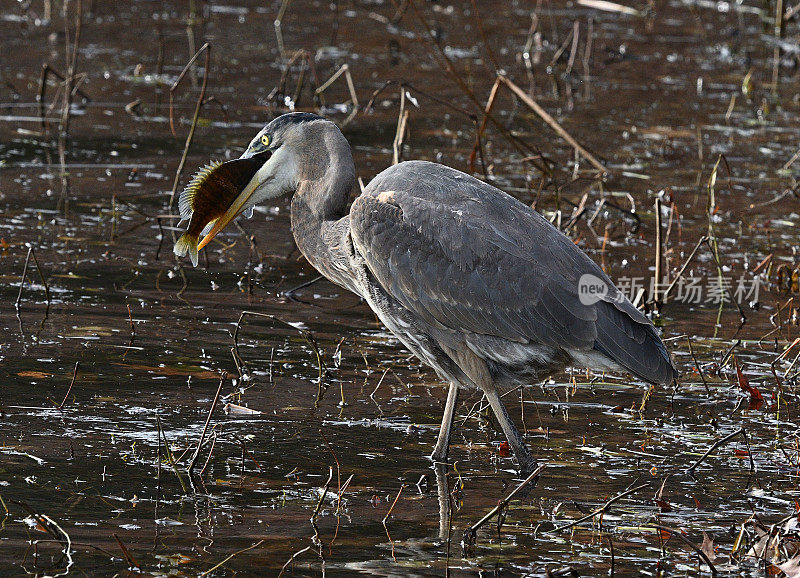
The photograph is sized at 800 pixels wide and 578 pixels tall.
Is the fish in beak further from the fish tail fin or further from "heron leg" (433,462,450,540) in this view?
"heron leg" (433,462,450,540)

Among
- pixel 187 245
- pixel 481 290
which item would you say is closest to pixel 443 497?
pixel 481 290

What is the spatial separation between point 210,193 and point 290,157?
0.45m

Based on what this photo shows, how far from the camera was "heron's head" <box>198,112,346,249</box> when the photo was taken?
6.63m

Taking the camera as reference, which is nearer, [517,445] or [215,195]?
[517,445]

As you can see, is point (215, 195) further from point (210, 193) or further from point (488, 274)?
point (488, 274)

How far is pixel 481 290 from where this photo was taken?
6.08m

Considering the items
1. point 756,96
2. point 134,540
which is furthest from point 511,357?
point 756,96

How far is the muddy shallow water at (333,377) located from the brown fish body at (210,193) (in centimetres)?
87

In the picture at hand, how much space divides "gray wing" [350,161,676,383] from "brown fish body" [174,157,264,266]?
2.48 ft

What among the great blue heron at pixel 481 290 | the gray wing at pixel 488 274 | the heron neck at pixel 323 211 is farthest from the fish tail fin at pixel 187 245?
the gray wing at pixel 488 274

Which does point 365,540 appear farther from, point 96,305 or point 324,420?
point 96,305

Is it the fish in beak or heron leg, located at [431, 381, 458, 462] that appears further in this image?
the fish in beak

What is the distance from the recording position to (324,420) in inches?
260

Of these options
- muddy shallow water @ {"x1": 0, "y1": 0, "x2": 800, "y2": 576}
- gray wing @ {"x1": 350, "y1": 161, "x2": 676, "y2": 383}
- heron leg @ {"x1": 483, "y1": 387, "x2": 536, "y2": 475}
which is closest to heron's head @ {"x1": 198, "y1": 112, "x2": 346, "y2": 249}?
A: gray wing @ {"x1": 350, "y1": 161, "x2": 676, "y2": 383}
